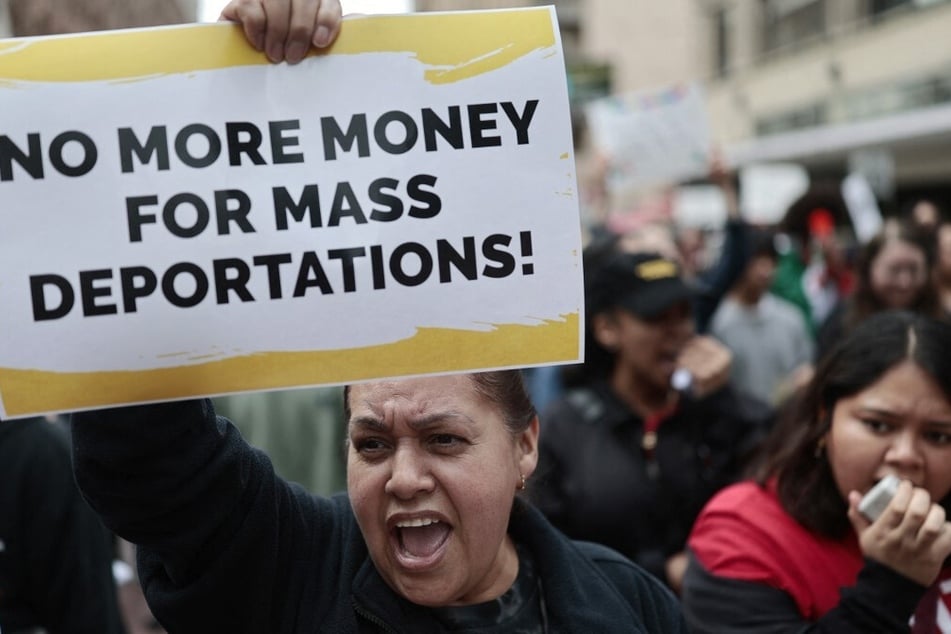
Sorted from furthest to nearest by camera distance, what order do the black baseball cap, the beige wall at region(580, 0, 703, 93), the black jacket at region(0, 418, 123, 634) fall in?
the beige wall at region(580, 0, 703, 93) < the black baseball cap < the black jacket at region(0, 418, 123, 634)

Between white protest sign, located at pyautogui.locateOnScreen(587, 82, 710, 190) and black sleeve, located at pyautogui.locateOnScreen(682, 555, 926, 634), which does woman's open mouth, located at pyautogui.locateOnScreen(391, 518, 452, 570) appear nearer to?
black sleeve, located at pyautogui.locateOnScreen(682, 555, 926, 634)

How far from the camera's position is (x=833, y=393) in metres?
2.23

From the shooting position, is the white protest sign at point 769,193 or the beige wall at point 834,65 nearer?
the white protest sign at point 769,193

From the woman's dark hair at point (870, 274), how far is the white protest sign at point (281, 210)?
3.32 meters

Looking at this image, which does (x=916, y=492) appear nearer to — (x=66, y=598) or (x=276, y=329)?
(x=276, y=329)

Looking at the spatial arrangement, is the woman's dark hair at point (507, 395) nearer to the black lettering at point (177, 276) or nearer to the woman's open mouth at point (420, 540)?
the woman's open mouth at point (420, 540)

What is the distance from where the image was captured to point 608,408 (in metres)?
3.23

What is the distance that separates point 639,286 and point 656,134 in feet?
9.51

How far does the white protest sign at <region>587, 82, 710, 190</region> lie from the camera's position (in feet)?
19.7

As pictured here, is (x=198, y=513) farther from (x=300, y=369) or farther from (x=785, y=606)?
(x=785, y=606)

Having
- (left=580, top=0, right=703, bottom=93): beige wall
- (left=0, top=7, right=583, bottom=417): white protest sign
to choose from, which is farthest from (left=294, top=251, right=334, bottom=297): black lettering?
(left=580, top=0, right=703, bottom=93): beige wall

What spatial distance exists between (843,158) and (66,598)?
66.6 feet

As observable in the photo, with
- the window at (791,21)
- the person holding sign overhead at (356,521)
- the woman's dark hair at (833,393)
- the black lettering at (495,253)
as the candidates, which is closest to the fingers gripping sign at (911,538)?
the woman's dark hair at (833,393)

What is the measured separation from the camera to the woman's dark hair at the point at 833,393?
2.12m
